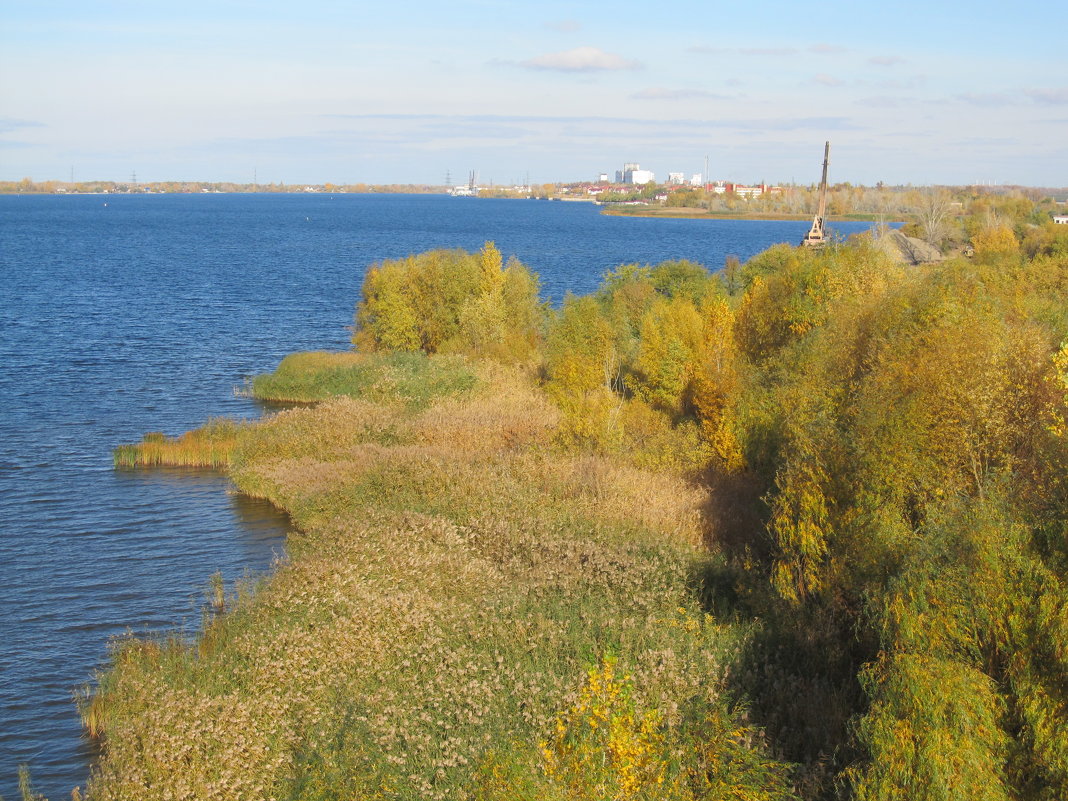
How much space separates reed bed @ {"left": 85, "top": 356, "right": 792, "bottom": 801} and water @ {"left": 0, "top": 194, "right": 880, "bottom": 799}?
184cm

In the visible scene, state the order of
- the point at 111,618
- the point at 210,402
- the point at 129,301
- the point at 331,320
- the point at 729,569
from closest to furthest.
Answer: the point at 729,569 → the point at 111,618 → the point at 210,402 → the point at 331,320 → the point at 129,301

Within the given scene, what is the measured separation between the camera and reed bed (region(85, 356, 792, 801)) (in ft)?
40.7

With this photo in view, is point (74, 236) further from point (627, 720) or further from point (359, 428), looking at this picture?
point (627, 720)

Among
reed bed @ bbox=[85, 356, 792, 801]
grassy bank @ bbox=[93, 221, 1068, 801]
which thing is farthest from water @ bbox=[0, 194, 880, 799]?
reed bed @ bbox=[85, 356, 792, 801]

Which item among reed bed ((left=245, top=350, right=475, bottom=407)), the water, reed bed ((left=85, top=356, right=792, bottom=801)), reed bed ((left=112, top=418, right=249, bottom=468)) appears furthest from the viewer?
reed bed ((left=245, top=350, right=475, bottom=407))

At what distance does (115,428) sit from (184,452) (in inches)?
216

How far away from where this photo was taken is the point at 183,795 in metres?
13.1

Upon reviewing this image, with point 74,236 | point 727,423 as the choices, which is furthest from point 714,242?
point 727,423

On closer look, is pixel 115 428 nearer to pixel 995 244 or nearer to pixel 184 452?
pixel 184 452

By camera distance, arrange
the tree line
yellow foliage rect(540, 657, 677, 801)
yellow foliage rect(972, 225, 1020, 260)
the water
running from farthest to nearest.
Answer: yellow foliage rect(972, 225, 1020, 260) → the water → the tree line → yellow foliage rect(540, 657, 677, 801)

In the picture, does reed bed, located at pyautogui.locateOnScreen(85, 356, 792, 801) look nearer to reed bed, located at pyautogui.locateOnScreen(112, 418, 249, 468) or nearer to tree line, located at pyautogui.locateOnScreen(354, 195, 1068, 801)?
tree line, located at pyautogui.locateOnScreen(354, 195, 1068, 801)

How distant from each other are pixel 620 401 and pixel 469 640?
49.6 ft

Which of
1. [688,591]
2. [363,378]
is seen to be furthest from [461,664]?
[363,378]

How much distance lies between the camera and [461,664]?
15.5 meters
